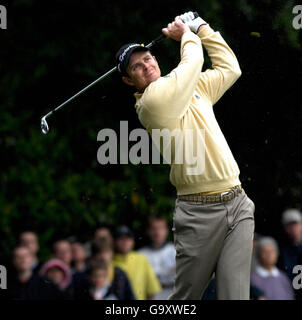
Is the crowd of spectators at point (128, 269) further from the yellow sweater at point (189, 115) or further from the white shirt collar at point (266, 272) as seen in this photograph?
the yellow sweater at point (189, 115)

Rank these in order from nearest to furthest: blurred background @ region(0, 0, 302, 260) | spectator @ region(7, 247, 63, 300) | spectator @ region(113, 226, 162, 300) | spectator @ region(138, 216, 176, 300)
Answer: spectator @ region(7, 247, 63, 300) < spectator @ region(113, 226, 162, 300) < spectator @ region(138, 216, 176, 300) < blurred background @ region(0, 0, 302, 260)

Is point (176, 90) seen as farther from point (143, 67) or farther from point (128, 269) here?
point (128, 269)

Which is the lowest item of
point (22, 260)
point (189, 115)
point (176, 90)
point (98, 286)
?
point (98, 286)

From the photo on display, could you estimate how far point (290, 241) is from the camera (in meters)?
6.71

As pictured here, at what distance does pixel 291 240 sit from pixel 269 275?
0.38 m

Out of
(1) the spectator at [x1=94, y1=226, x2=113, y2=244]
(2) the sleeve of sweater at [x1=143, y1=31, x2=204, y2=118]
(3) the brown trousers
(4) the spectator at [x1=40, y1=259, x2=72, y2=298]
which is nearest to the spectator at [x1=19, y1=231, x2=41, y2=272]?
(4) the spectator at [x1=40, y1=259, x2=72, y2=298]

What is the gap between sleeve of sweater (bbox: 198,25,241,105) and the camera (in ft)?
15.1

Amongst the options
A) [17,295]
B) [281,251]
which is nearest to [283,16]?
Result: [281,251]

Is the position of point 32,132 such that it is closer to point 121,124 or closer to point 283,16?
point 121,124

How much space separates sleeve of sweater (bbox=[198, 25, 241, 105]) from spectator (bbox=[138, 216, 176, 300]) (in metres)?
2.26

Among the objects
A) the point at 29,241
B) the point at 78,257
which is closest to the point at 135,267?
the point at 78,257

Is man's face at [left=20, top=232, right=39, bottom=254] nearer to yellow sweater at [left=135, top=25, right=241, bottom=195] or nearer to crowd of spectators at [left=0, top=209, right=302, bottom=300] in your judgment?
crowd of spectators at [left=0, top=209, right=302, bottom=300]

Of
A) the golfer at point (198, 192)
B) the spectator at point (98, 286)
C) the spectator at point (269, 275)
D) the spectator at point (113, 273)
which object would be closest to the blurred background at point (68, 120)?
the spectator at point (113, 273)
